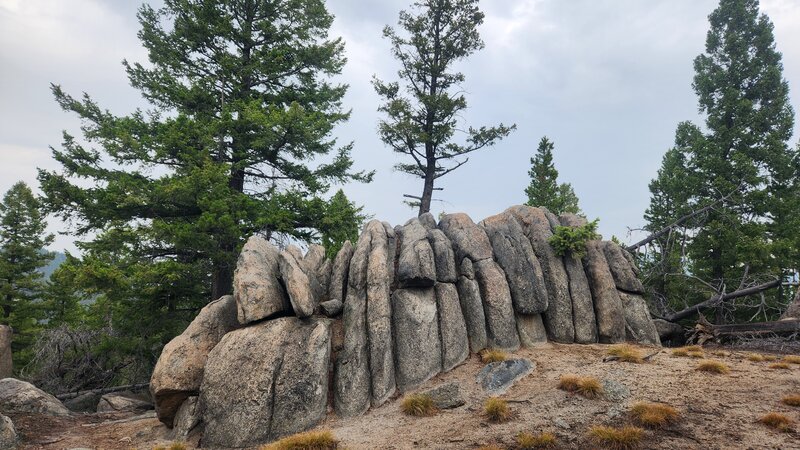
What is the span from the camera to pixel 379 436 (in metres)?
11.1

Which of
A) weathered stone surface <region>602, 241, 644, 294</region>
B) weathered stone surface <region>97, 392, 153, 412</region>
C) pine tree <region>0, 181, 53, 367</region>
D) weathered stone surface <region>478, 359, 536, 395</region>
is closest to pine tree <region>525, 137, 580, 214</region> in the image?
weathered stone surface <region>602, 241, 644, 294</region>

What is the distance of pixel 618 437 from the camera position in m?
9.12

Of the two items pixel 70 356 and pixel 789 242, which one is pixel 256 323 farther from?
pixel 789 242

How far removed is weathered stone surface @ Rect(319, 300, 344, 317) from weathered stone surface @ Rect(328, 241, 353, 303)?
0.37 meters

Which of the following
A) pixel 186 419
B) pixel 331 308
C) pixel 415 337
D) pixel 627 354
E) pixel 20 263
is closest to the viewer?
pixel 186 419

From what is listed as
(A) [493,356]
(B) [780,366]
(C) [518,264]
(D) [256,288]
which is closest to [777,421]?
(B) [780,366]

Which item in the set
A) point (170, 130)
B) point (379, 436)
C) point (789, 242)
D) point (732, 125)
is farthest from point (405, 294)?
point (732, 125)

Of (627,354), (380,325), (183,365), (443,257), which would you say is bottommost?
(627,354)

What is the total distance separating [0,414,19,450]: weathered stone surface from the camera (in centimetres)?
1178

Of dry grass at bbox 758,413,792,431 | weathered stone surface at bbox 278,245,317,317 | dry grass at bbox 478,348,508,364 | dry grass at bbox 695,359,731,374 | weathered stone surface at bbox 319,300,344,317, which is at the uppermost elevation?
weathered stone surface at bbox 278,245,317,317

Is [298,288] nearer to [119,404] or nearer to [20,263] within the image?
[119,404]

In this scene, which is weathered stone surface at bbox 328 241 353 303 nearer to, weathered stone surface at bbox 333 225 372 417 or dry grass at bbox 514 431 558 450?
weathered stone surface at bbox 333 225 372 417

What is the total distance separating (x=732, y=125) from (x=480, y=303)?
25937mm

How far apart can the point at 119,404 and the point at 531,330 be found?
17909mm
